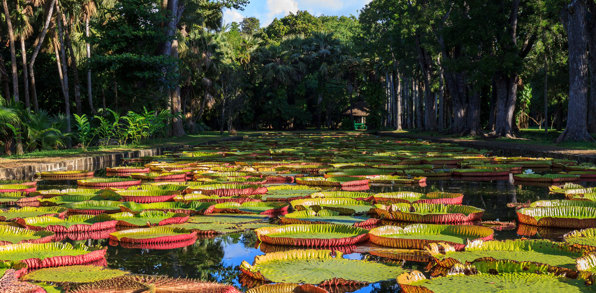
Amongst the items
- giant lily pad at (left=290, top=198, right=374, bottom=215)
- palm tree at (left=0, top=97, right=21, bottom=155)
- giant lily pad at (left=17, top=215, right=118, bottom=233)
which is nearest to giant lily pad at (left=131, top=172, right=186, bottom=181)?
giant lily pad at (left=290, top=198, right=374, bottom=215)

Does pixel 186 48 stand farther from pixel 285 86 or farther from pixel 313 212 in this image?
pixel 313 212

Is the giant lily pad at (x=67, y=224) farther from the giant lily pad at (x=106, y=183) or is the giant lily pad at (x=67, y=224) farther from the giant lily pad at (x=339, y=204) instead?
the giant lily pad at (x=106, y=183)

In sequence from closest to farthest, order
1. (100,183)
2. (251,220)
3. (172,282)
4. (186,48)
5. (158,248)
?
Result: (172,282), (158,248), (251,220), (100,183), (186,48)

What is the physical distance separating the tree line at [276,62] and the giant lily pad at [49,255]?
8.48 meters

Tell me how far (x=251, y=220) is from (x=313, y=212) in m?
0.45

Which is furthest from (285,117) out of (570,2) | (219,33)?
(570,2)

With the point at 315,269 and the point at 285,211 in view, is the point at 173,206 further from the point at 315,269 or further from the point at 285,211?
the point at 315,269

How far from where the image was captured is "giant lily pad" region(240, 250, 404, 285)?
2.24 m

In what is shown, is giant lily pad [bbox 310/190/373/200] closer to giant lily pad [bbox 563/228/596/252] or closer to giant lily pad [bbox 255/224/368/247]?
giant lily pad [bbox 255/224/368/247]

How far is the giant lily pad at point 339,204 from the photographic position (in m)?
4.15

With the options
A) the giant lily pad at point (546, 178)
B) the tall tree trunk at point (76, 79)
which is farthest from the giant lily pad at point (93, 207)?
the tall tree trunk at point (76, 79)

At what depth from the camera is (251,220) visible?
3.89 meters

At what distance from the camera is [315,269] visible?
239 centimetres

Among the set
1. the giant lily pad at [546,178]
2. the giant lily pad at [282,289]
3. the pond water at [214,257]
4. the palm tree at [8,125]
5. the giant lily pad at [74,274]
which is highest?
the palm tree at [8,125]
